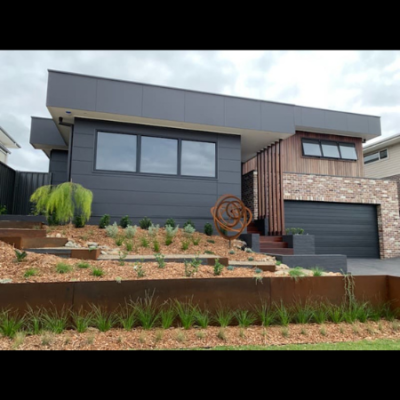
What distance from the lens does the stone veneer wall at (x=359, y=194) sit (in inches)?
455

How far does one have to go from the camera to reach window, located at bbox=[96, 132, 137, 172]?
8562 mm

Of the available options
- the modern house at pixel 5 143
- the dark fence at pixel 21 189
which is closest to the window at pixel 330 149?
the dark fence at pixel 21 189

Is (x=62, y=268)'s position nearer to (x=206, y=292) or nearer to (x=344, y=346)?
(x=206, y=292)

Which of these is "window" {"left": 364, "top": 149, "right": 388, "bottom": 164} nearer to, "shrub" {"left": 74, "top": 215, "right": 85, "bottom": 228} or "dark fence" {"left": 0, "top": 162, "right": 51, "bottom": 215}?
"shrub" {"left": 74, "top": 215, "right": 85, "bottom": 228}

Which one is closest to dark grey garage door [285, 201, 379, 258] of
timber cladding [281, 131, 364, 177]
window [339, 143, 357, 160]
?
timber cladding [281, 131, 364, 177]

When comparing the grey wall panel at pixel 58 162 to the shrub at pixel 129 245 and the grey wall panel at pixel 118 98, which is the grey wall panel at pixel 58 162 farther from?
the shrub at pixel 129 245

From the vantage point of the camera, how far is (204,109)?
8.92m

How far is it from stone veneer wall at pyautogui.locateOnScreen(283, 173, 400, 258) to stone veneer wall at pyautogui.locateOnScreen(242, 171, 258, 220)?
3.73 feet

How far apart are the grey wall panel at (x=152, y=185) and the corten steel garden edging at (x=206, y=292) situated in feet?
16.6

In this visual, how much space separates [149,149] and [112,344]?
6.58 m

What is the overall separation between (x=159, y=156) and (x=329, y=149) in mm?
8146
